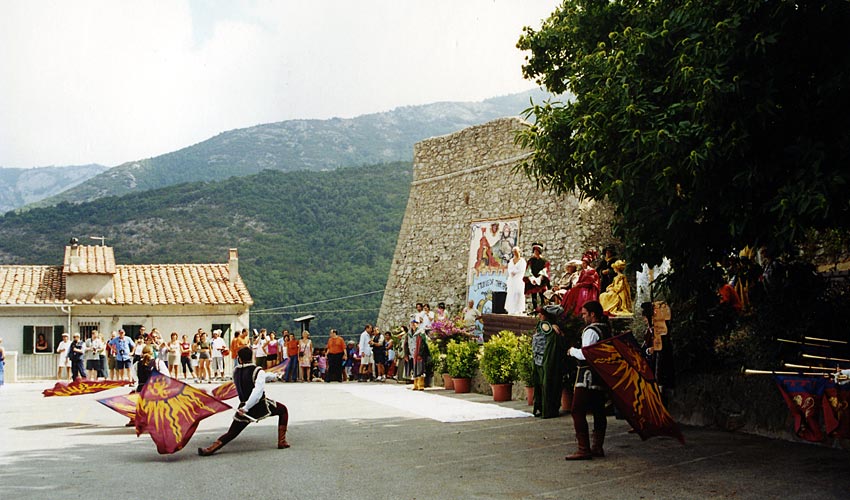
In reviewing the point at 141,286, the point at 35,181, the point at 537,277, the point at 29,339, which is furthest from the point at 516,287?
the point at 35,181

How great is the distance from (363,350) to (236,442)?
1719cm

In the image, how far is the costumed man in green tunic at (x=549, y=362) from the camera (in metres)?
13.5

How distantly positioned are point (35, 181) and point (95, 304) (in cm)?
13691

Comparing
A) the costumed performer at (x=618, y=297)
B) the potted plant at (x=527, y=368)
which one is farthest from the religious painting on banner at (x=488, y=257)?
the costumed performer at (x=618, y=297)

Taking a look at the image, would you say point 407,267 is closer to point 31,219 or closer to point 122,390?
point 122,390

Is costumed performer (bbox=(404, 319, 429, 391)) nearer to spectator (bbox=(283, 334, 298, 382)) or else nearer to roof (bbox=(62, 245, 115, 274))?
spectator (bbox=(283, 334, 298, 382))

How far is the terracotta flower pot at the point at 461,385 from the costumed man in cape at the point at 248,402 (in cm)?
904

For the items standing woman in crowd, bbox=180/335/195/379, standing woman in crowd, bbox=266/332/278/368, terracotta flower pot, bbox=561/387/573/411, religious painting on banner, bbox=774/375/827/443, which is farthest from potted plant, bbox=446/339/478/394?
standing woman in crowd, bbox=180/335/195/379

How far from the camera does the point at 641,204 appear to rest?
10.3m

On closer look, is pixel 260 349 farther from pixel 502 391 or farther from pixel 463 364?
pixel 502 391

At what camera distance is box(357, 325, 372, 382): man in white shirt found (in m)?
29.5

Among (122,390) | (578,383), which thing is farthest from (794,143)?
(122,390)

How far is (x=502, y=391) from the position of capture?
56.7ft

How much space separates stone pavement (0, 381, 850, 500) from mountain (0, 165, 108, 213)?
500ft
